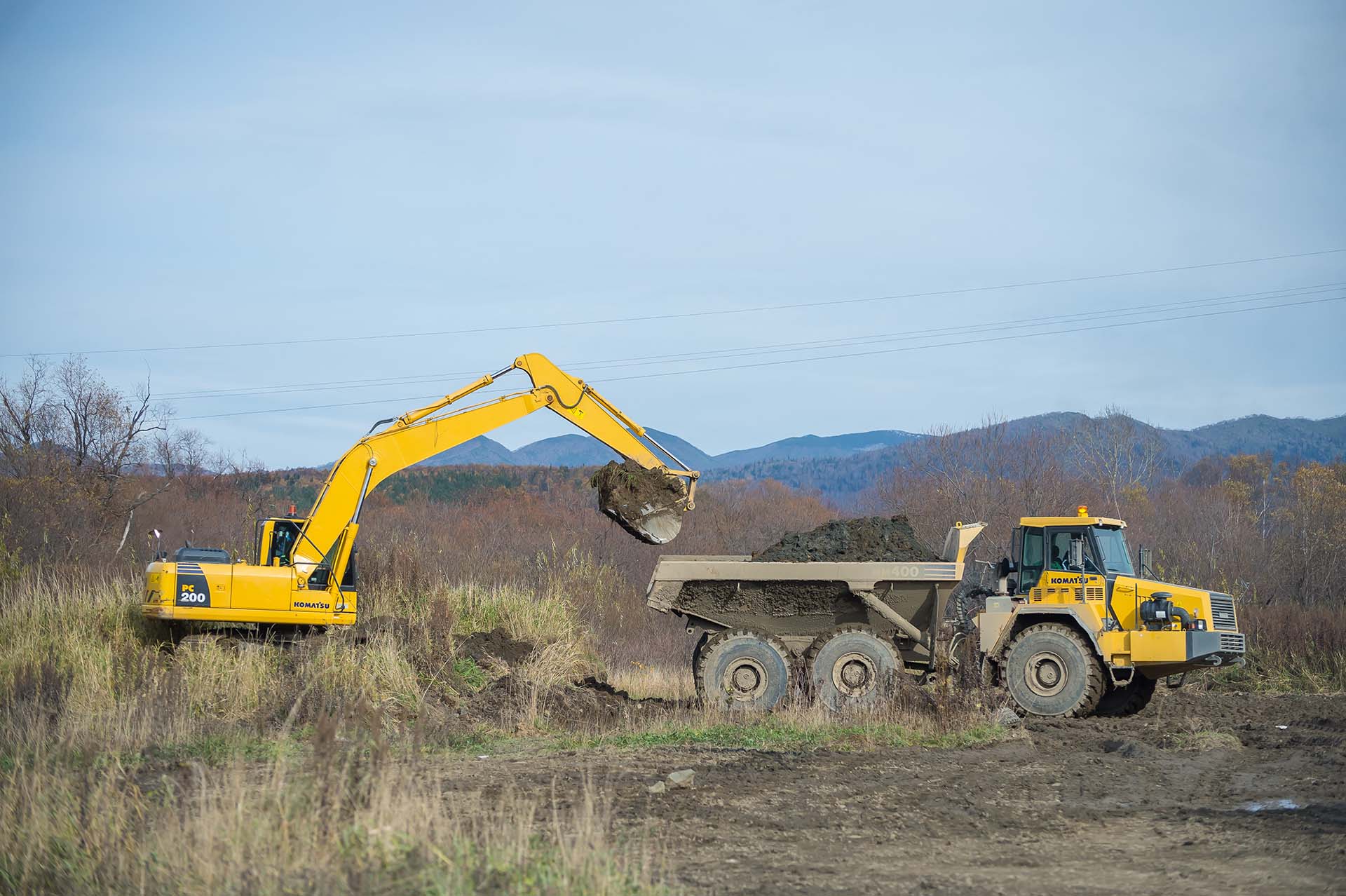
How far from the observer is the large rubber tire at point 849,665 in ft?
48.6

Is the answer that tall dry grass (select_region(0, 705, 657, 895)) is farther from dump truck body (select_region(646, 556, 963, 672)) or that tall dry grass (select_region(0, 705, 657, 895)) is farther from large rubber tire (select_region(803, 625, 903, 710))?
dump truck body (select_region(646, 556, 963, 672))

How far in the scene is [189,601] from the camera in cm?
1479

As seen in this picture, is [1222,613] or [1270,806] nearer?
[1270,806]

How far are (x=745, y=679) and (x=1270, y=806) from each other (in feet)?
22.2

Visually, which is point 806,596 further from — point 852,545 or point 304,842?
point 304,842

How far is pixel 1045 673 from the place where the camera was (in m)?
15.2

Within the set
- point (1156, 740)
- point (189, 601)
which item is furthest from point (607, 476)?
point (1156, 740)

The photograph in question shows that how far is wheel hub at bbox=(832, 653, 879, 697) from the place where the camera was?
14883 millimetres

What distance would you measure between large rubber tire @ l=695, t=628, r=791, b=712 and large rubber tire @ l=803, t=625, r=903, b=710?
1.33 feet

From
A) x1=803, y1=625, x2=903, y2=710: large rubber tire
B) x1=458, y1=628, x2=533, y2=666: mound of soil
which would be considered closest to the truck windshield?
x1=803, y1=625, x2=903, y2=710: large rubber tire

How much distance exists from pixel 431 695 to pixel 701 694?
11.3 feet

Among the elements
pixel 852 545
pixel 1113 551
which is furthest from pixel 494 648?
pixel 1113 551

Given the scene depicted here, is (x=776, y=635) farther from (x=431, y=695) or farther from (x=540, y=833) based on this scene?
(x=540, y=833)

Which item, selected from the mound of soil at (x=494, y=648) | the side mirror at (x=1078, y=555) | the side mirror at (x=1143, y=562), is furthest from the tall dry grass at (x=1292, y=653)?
the mound of soil at (x=494, y=648)
